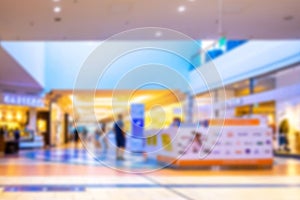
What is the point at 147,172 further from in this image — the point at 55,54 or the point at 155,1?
the point at 55,54

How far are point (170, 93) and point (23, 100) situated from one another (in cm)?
1166

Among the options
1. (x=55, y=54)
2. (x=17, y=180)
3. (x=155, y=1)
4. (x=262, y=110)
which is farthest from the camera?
(x=55, y=54)

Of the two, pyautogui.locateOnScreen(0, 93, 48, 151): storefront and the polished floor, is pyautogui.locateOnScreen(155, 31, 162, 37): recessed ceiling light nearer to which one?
the polished floor

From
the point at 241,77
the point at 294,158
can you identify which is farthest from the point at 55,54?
the point at 294,158

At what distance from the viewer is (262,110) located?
17359mm

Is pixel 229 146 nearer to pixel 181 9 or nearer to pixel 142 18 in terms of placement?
pixel 181 9

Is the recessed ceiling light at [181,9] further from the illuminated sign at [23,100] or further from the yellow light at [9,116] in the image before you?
the yellow light at [9,116]

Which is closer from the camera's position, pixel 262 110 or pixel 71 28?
pixel 71 28

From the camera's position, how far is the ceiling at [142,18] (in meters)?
8.58

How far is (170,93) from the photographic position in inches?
472

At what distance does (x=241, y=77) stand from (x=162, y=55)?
48.2 ft

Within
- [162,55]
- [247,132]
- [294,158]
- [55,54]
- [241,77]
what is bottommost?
[294,158]

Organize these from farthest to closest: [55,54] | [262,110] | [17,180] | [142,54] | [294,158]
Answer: [55,54]
[262,110]
[294,158]
[17,180]
[142,54]

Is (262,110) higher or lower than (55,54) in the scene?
lower
